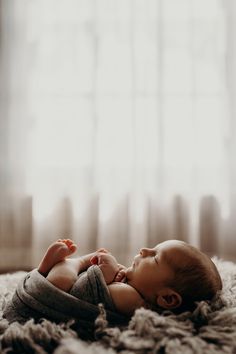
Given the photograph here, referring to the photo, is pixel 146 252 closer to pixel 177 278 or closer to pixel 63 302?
pixel 177 278

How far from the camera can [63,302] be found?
94 cm

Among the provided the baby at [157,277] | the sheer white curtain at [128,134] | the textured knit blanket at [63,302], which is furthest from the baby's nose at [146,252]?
the sheer white curtain at [128,134]

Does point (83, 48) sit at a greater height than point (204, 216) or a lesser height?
greater

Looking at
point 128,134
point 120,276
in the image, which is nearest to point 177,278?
point 120,276

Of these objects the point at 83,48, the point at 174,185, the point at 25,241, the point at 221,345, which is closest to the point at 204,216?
the point at 174,185

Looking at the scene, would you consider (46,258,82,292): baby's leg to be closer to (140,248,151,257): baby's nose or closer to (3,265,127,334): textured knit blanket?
(3,265,127,334): textured knit blanket

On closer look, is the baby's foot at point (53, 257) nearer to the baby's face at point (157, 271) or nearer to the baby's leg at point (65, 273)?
the baby's leg at point (65, 273)

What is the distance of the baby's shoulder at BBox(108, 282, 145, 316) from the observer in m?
0.98

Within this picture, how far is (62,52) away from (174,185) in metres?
0.79

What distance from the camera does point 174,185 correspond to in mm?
2039

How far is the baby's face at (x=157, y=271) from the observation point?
3.31ft

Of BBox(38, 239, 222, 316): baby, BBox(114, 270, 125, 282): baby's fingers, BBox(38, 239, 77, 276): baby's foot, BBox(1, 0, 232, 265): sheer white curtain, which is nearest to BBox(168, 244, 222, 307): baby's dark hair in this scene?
BBox(38, 239, 222, 316): baby

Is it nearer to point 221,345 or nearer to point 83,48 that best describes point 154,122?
point 83,48

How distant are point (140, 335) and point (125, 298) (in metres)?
0.16
